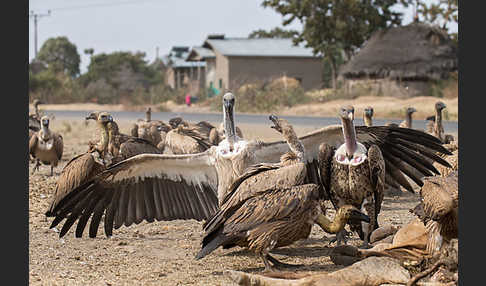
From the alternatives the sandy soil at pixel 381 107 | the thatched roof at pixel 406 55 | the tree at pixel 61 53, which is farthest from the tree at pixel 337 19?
the tree at pixel 61 53

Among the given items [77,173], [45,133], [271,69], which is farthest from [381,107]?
[77,173]

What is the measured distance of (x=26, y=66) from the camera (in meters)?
3.66

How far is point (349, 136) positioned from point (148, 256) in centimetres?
228

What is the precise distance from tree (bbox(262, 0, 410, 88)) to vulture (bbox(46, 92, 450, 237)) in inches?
1249

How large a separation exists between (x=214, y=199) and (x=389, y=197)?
3.91m

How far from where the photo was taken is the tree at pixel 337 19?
3850cm

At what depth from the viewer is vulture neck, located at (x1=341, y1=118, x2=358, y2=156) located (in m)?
6.46

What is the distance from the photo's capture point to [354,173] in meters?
6.50

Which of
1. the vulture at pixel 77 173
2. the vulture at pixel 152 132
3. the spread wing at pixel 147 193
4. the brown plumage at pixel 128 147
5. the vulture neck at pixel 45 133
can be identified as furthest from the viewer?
the vulture at pixel 152 132

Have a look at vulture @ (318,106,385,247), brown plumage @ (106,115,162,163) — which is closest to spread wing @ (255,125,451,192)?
vulture @ (318,106,385,247)

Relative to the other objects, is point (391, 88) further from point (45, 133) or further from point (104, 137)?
point (104, 137)

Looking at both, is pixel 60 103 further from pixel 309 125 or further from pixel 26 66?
pixel 26 66

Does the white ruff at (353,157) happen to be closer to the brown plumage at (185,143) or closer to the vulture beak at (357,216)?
the vulture beak at (357,216)

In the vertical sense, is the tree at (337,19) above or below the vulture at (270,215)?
above
